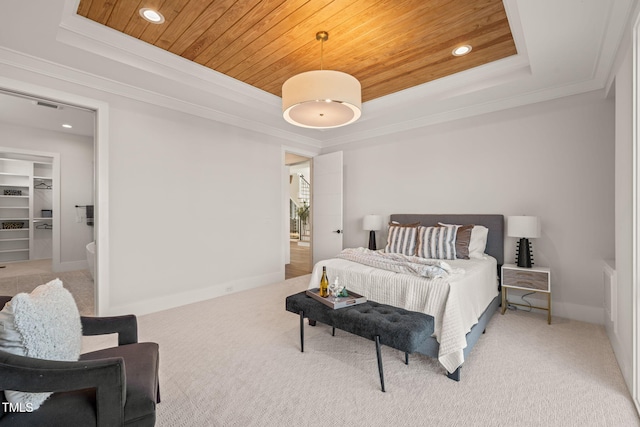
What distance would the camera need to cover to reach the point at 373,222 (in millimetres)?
4816

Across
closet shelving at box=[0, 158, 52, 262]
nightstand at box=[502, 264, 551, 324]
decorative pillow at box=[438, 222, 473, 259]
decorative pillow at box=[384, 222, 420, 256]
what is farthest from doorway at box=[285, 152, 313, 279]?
closet shelving at box=[0, 158, 52, 262]

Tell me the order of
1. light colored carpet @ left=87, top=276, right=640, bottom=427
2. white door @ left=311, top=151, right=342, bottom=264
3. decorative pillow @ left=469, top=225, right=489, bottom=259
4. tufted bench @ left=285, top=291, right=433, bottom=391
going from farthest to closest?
white door @ left=311, top=151, right=342, bottom=264 → decorative pillow @ left=469, top=225, right=489, bottom=259 → tufted bench @ left=285, top=291, right=433, bottom=391 → light colored carpet @ left=87, top=276, right=640, bottom=427

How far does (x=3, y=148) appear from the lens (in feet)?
15.8

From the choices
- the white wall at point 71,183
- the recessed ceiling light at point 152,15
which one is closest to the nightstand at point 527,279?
the recessed ceiling light at point 152,15

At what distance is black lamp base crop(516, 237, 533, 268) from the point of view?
339 cm

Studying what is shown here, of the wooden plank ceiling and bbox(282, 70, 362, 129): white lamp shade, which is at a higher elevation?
the wooden plank ceiling

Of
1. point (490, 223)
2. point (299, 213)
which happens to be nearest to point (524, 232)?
point (490, 223)

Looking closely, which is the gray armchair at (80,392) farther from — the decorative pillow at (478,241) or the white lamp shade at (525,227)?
the white lamp shade at (525,227)

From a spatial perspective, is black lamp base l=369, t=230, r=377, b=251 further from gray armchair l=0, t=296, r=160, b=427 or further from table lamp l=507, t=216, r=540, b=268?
gray armchair l=0, t=296, r=160, b=427

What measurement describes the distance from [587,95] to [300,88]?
10.6 ft

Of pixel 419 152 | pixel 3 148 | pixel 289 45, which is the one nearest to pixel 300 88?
pixel 289 45

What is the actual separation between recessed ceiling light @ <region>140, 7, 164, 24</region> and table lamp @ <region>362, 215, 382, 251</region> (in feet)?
A: 11.8

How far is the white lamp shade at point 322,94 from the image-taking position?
236 cm

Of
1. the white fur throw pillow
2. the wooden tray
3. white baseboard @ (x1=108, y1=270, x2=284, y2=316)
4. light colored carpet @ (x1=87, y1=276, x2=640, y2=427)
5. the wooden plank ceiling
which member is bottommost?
light colored carpet @ (x1=87, y1=276, x2=640, y2=427)
